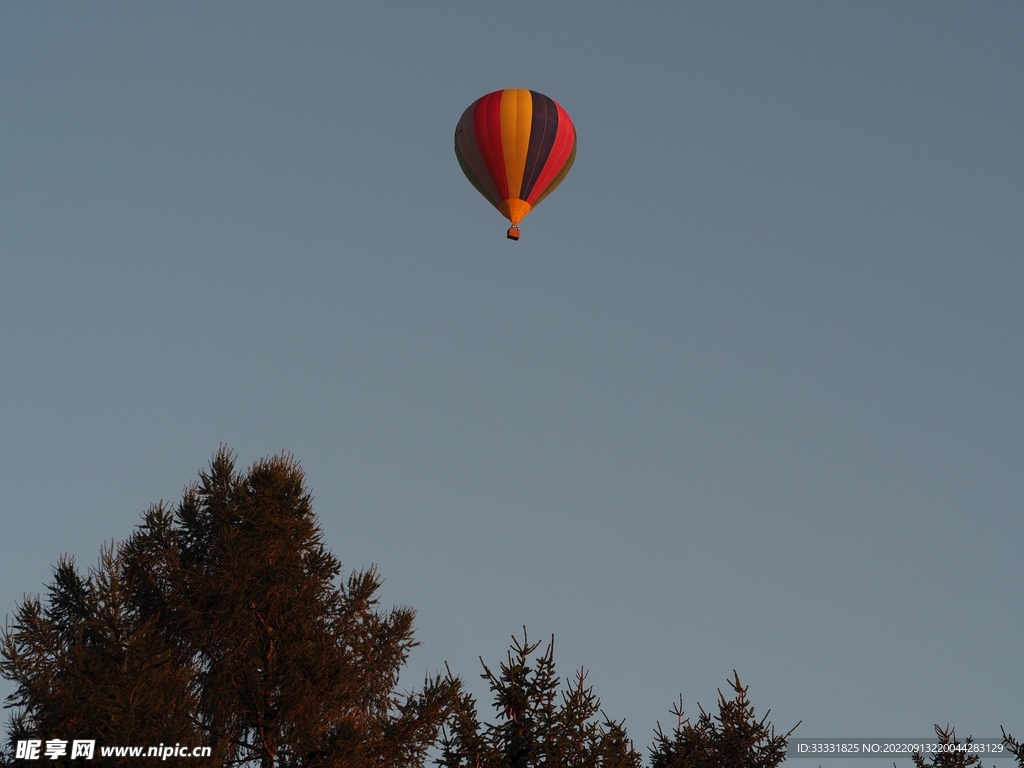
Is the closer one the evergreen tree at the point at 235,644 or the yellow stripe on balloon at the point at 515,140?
the evergreen tree at the point at 235,644

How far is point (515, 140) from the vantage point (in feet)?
192

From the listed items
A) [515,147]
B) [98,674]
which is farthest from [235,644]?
[515,147]

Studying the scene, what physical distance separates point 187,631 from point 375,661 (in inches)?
187

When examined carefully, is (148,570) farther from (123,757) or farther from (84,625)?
(123,757)

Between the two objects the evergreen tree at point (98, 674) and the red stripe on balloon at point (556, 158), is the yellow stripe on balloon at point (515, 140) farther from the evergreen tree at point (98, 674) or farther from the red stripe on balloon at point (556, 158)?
the evergreen tree at point (98, 674)

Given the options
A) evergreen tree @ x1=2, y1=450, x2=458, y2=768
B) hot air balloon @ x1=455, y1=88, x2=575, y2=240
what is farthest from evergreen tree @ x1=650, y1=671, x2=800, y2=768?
hot air balloon @ x1=455, y1=88, x2=575, y2=240

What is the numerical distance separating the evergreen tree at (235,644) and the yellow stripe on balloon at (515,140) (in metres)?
25.6

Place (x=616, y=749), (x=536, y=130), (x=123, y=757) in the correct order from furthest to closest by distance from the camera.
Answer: (x=536, y=130) → (x=123, y=757) → (x=616, y=749)

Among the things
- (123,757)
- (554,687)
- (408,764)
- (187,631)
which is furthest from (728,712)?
(187,631)

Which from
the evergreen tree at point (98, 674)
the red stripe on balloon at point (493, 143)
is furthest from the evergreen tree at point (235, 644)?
the red stripe on balloon at point (493, 143)

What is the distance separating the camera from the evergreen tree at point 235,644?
28922mm

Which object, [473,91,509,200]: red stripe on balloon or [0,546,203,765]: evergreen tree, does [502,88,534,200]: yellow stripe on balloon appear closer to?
[473,91,509,200]: red stripe on balloon

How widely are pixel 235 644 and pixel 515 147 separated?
1241 inches

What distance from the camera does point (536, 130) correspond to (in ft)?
192
